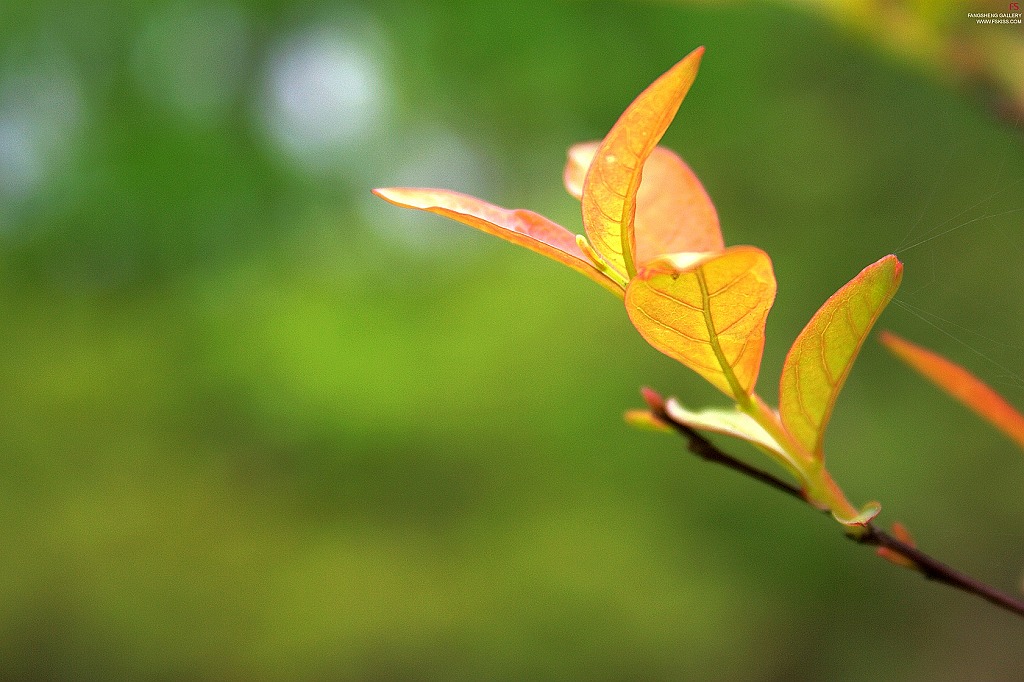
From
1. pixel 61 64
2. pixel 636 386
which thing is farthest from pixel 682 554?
pixel 61 64

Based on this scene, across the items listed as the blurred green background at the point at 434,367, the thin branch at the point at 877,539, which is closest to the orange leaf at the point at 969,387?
the thin branch at the point at 877,539

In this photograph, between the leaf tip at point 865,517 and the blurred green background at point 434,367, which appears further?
the blurred green background at point 434,367

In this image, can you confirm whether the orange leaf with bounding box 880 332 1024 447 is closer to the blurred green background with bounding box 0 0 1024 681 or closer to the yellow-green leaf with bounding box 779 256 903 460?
the yellow-green leaf with bounding box 779 256 903 460

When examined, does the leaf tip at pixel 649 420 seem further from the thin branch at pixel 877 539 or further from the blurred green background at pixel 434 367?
the blurred green background at pixel 434 367

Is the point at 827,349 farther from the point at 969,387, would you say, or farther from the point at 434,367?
the point at 434,367

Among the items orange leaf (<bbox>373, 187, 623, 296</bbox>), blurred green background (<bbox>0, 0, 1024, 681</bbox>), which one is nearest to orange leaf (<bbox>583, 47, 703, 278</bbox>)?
orange leaf (<bbox>373, 187, 623, 296</bbox>)
